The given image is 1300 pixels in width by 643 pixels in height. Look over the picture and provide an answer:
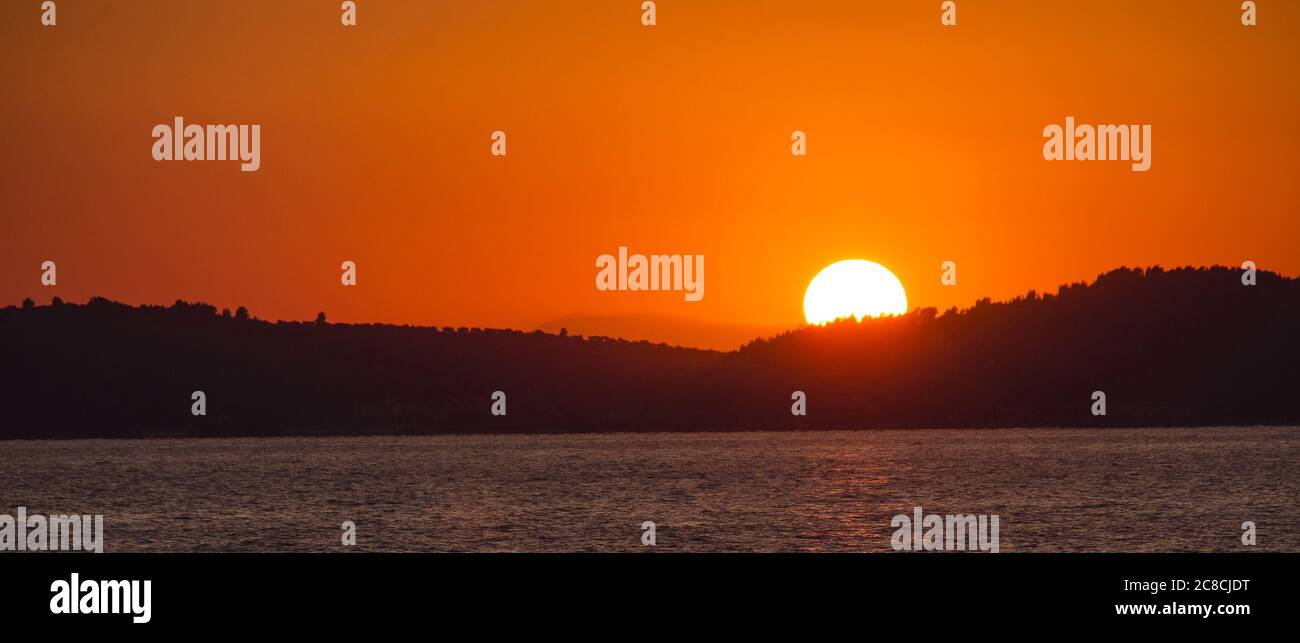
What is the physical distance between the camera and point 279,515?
105500 millimetres

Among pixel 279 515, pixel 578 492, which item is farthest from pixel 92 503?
pixel 578 492

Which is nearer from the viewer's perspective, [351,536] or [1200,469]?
[351,536]

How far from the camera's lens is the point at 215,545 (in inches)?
3226

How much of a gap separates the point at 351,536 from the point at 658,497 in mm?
44156

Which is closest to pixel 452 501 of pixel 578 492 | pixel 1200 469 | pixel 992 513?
pixel 578 492
